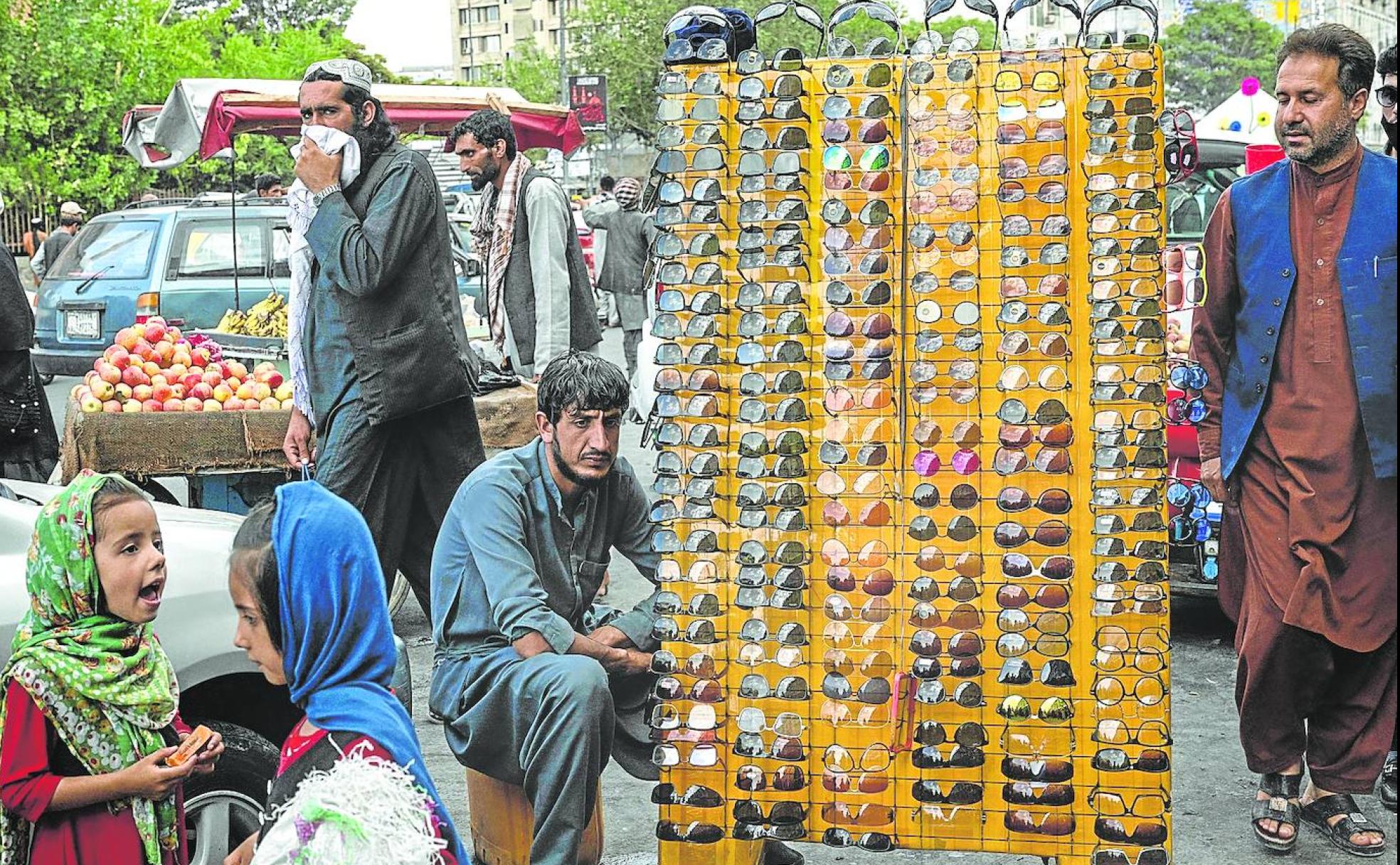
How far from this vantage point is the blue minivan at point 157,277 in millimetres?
14047

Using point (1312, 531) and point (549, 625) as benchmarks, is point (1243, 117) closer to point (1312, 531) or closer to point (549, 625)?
point (1312, 531)

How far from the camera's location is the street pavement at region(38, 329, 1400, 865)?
4387 millimetres

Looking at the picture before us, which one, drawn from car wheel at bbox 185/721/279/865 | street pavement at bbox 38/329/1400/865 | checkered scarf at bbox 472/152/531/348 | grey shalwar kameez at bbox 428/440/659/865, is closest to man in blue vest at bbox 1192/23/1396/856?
street pavement at bbox 38/329/1400/865

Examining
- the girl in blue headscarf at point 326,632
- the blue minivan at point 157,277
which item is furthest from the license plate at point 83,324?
the girl in blue headscarf at point 326,632

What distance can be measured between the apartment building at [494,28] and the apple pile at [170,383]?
120443 mm

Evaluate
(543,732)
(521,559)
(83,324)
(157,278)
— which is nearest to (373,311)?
(521,559)

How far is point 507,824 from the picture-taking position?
3.95 meters

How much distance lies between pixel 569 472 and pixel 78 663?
1427 mm

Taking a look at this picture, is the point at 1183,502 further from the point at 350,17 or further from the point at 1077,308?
the point at 350,17

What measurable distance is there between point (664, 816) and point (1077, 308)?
1.50m

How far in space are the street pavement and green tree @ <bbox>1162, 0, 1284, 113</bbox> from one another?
6475 centimetres

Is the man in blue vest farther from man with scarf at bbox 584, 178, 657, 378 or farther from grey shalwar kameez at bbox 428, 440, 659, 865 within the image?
man with scarf at bbox 584, 178, 657, 378

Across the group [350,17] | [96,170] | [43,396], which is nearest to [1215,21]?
[350,17]

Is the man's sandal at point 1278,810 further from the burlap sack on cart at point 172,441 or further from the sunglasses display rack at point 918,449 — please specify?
the burlap sack on cart at point 172,441
